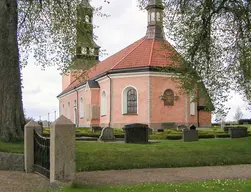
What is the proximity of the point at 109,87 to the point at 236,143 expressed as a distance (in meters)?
21.8

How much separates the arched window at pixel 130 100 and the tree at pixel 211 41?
18.6 meters

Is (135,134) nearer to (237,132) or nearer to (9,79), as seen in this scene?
(237,132)

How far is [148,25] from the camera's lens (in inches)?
1577

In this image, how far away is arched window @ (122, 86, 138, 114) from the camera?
35906mm

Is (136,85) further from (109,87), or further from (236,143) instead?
(236,143)

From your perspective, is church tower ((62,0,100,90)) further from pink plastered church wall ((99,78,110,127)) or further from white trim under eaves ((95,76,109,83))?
white trim under eaves ((95,76,109,83))

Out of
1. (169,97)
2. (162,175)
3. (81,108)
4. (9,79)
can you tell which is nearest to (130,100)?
(169,97)

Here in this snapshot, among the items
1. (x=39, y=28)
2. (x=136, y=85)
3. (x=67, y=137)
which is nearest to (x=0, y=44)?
(x=39, y=28)

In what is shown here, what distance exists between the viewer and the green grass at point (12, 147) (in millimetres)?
12047

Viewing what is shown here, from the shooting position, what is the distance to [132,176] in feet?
33.4

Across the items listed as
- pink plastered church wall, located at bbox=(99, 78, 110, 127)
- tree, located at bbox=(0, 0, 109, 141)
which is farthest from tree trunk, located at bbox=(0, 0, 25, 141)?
pink plastered church wall, located at bbox=(99, 78, 110, 127)

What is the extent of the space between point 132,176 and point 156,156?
10.3ft

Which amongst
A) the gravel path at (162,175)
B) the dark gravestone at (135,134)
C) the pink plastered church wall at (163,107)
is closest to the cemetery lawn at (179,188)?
the gravel path at (162,175)

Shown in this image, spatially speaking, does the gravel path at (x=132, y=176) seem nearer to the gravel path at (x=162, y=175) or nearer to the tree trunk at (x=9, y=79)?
the gravel path at (x=162, y=175)
